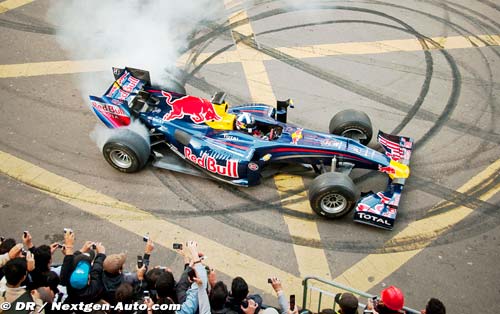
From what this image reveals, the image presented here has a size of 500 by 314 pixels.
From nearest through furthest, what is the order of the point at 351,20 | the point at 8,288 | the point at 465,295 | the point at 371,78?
the point at 8,288 < the point at 465,295 < the point at 371,78 < the point at 351,20

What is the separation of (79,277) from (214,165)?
10.3 feet

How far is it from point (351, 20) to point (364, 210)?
20.9ft

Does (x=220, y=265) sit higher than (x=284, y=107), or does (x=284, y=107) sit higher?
(x=284, y=107)

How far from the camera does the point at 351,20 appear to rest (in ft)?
39.4

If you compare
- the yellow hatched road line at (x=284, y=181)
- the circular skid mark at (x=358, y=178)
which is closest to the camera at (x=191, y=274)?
the yellow hatched road line at (x=284, y=181)

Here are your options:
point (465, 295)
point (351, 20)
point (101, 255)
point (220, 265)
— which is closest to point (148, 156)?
point (220, 265)

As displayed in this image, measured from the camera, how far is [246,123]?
301 inches

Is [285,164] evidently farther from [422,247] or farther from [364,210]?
[422,247]

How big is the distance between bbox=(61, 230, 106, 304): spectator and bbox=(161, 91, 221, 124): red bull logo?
3.28m

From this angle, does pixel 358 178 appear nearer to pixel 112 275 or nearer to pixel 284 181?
pixel 284 181

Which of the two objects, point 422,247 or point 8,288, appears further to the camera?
point 422,247

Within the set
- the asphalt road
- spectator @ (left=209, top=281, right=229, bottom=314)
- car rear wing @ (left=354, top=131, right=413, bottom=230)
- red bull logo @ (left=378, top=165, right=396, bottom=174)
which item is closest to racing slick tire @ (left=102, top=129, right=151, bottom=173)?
the asphalt road

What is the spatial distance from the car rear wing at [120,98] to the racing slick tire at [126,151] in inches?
12.7

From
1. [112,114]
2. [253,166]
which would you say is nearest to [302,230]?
[253,166]
